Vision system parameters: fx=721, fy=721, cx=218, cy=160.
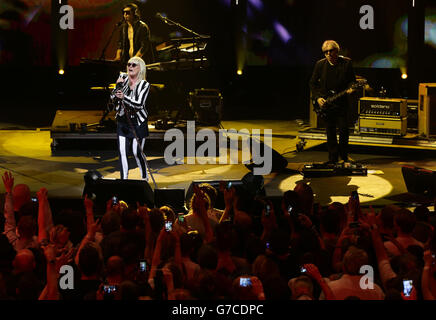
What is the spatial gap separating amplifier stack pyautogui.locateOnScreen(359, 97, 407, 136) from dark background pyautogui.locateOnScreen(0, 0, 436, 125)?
8.96 feet

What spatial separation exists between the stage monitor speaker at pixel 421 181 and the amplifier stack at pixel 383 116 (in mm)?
2904

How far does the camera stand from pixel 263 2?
1471cm

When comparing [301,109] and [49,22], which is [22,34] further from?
[301,109]

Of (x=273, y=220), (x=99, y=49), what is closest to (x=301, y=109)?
(x=99, y=49)

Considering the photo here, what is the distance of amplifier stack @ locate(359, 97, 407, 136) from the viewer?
10672mm

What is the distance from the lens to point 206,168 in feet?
32.2

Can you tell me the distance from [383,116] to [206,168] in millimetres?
2884

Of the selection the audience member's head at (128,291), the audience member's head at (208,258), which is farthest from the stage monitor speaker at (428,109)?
the audience member's head at (128,291)

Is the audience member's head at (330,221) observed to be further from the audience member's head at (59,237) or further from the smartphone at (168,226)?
the audience member's head at (59,237)

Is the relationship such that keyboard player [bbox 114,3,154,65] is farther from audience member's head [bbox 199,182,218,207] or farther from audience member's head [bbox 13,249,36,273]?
audience member's head [bbox 13,249,36,273]

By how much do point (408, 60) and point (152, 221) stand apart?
9.91 m

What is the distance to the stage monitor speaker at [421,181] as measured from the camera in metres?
7.66

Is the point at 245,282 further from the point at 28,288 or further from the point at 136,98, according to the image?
the point at 136,98

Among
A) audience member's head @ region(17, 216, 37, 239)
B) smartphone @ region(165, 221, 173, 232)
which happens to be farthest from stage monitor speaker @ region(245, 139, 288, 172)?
audience member's head @ region(17, 216, 37, 239)
